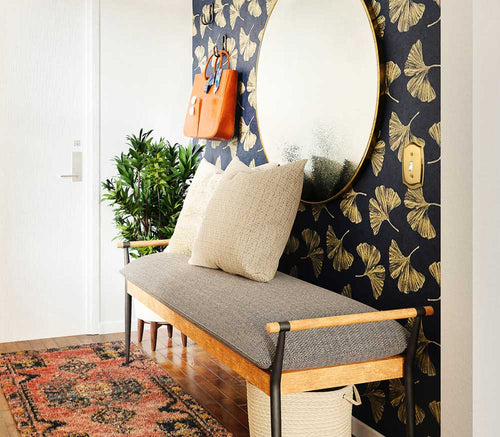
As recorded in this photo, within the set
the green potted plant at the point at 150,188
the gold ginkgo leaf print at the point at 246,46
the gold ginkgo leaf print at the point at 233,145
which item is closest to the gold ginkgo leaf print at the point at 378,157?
the gold ginkgo leaf print at the point at 246,46

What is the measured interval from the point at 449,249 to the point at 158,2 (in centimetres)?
310

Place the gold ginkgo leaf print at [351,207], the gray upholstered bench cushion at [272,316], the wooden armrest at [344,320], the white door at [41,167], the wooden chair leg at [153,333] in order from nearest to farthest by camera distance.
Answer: the wooden armrest at [344,320], the gray upholstered bench cushion at [272,316], the gold ginkgo leaf print at [351,207], the wooden chair leg at [153,333], the white door at [41,167]

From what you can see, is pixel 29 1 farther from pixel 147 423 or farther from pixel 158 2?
pixel 147 423

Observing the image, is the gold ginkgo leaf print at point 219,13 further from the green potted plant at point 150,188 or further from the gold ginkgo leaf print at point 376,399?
the gold ginkgo leaf print at point 376,399

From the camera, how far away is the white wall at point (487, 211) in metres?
1.11

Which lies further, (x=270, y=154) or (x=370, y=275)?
(x=270, y=154)

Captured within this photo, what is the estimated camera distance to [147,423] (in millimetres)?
2566

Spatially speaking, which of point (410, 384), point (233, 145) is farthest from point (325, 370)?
point (233, 145)

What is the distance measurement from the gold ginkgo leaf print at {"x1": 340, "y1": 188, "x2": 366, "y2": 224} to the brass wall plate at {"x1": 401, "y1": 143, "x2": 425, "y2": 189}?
292 mm

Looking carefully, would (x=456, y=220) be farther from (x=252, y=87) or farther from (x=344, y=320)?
(x=252, y=87)

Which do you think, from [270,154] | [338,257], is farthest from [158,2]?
[338,257]

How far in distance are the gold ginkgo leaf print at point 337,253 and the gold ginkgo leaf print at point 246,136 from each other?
92cm

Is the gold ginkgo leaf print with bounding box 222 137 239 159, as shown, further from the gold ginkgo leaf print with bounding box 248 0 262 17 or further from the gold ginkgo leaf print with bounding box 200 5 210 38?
the gold ginkgo leaf print with bounding box 200 5 210 38

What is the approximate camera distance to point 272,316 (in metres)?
1.93
